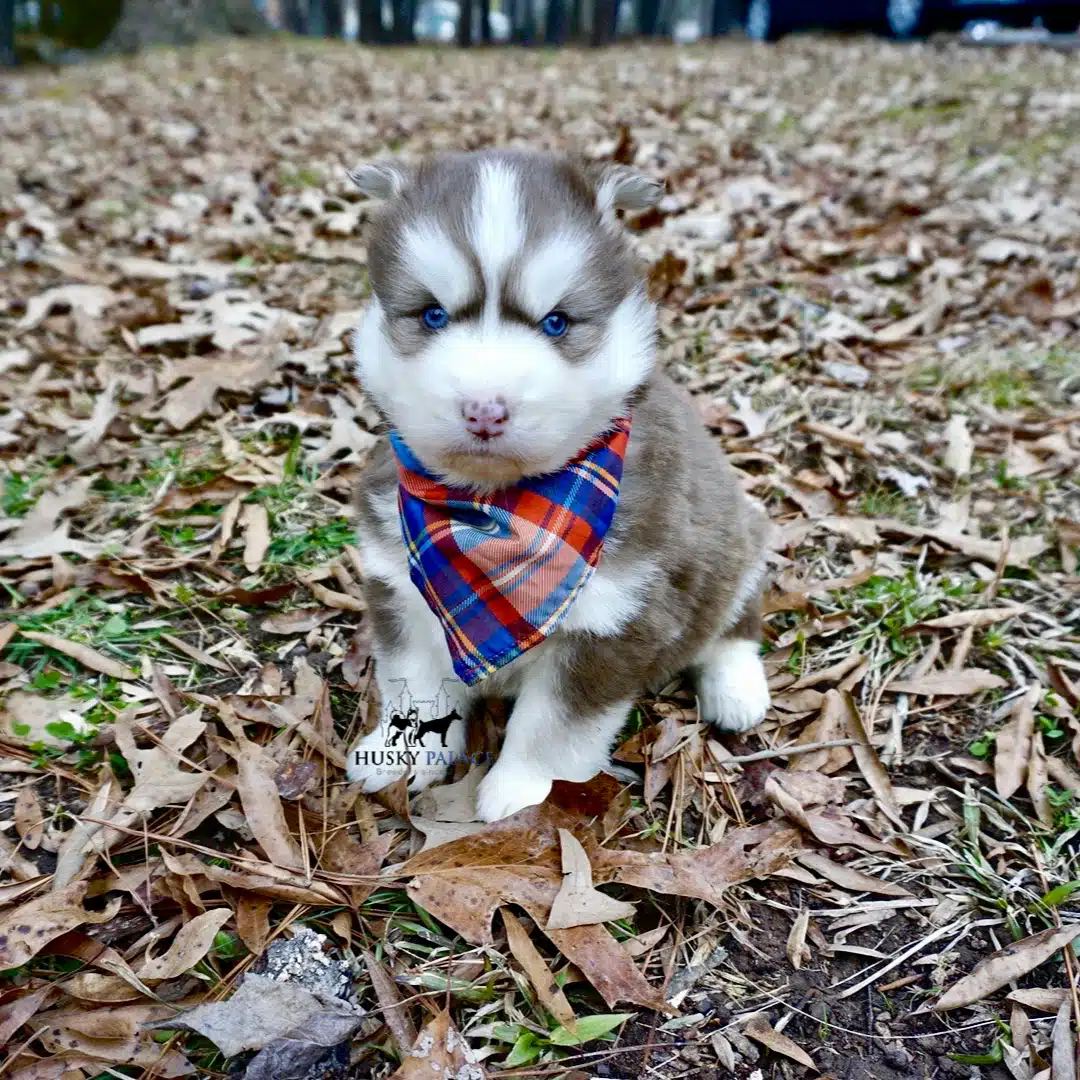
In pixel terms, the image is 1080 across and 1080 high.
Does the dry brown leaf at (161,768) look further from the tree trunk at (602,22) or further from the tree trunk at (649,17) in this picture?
the tree trunk at (649,17)

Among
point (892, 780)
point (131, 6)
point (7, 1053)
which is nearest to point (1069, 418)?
point (892, 780)

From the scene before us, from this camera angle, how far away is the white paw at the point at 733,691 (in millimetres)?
3178

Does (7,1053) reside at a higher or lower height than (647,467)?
lower

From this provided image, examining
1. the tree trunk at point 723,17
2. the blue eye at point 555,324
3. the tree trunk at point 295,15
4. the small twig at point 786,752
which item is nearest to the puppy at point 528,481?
the blue eye at point 555,324

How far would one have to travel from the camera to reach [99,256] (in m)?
6.61

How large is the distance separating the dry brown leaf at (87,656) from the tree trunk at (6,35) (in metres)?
21.9

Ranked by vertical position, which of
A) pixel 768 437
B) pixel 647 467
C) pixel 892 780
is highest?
pixel 647 467

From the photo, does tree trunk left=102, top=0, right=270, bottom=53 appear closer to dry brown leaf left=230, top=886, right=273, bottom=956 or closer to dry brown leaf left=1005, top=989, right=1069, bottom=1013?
dry brown leaf left=230, top=886, right=273, bottom=956

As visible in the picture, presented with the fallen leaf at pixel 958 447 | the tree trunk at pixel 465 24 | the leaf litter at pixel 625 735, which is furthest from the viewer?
the tree trunk at pixel 465 24

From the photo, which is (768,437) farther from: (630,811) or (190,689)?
(190,689)

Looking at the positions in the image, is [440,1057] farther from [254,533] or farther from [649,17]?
[649,17]

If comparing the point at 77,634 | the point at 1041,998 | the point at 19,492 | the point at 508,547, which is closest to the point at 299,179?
the point at 19,492

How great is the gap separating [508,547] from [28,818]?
1.60 m

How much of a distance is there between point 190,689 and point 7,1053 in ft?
4.12
